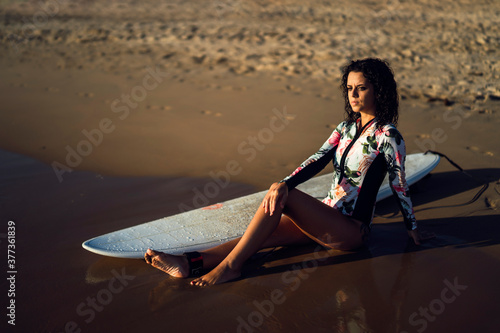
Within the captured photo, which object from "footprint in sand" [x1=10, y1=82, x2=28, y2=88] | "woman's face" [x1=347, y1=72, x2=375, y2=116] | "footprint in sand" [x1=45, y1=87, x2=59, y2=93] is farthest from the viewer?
"footprint in sand" [x1=10, y1=82, x2=28, y2=88]

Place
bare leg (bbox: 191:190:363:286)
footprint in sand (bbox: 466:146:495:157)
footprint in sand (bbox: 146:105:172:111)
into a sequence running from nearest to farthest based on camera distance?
bare leg (bbox: 191:190:363:286), footprint in sand (bbox: 466:146:495:157), footprint in sand (bbox: 146:105:172:111)

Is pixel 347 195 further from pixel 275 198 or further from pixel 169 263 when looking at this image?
pixel 169 263

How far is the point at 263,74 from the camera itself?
7441 mm

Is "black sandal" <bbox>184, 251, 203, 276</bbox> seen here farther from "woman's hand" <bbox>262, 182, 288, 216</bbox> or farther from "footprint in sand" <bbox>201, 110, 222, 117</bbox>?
"footprint in sand" <bbox>201, 110, 222, 117</bbox>

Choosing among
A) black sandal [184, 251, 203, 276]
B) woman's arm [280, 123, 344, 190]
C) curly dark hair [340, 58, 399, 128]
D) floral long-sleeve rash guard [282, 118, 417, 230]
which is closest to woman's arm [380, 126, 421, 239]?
floral long-sleeve rash guard [282, 118, 417, 230]

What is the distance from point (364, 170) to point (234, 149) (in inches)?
94.7

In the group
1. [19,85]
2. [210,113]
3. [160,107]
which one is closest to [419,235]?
[210,113]

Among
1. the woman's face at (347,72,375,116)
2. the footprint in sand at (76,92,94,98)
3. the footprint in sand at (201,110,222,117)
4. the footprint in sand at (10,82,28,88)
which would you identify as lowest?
the woman's face at (347,72,375,116)

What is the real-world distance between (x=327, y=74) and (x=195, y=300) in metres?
5.36

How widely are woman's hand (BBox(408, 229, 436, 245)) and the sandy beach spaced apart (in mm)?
85

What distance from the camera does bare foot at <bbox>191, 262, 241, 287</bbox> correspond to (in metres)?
2.75

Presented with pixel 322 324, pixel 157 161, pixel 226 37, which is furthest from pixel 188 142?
pixel 226 37

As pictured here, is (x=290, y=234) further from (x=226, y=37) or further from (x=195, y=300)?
(x=226, y=37)

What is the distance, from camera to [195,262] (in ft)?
9.30
